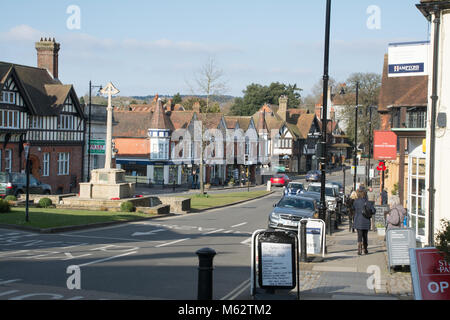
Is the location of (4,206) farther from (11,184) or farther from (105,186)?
(105,186)

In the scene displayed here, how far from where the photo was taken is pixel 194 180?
64188 mm

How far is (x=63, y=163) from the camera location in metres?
48.3

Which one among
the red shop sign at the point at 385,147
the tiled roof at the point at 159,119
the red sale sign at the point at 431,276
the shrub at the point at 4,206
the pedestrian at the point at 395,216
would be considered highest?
the tiled roof at the point at 159,119

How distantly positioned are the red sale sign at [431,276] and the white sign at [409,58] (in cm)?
605

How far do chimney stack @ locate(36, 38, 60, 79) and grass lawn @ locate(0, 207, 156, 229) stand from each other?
93.1ft

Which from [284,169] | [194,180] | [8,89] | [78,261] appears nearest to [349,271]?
[78,261]

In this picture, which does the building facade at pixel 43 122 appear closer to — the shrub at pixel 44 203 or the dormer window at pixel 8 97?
the dormer window at pixel 8 97

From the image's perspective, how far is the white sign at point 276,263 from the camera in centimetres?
998

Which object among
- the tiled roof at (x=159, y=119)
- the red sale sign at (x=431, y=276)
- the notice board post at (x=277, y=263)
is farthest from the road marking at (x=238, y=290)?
the tiled roof at (x=159, y=119)

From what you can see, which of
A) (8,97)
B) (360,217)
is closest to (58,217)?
(360,217)

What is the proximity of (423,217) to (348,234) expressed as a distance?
6.98 m

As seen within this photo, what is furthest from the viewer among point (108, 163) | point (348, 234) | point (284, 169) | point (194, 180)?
point (284, 169)

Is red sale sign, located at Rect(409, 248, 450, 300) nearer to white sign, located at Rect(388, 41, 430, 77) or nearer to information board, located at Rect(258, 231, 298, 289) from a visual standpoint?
information board, located at Rect(258, 231, 298, 289)
